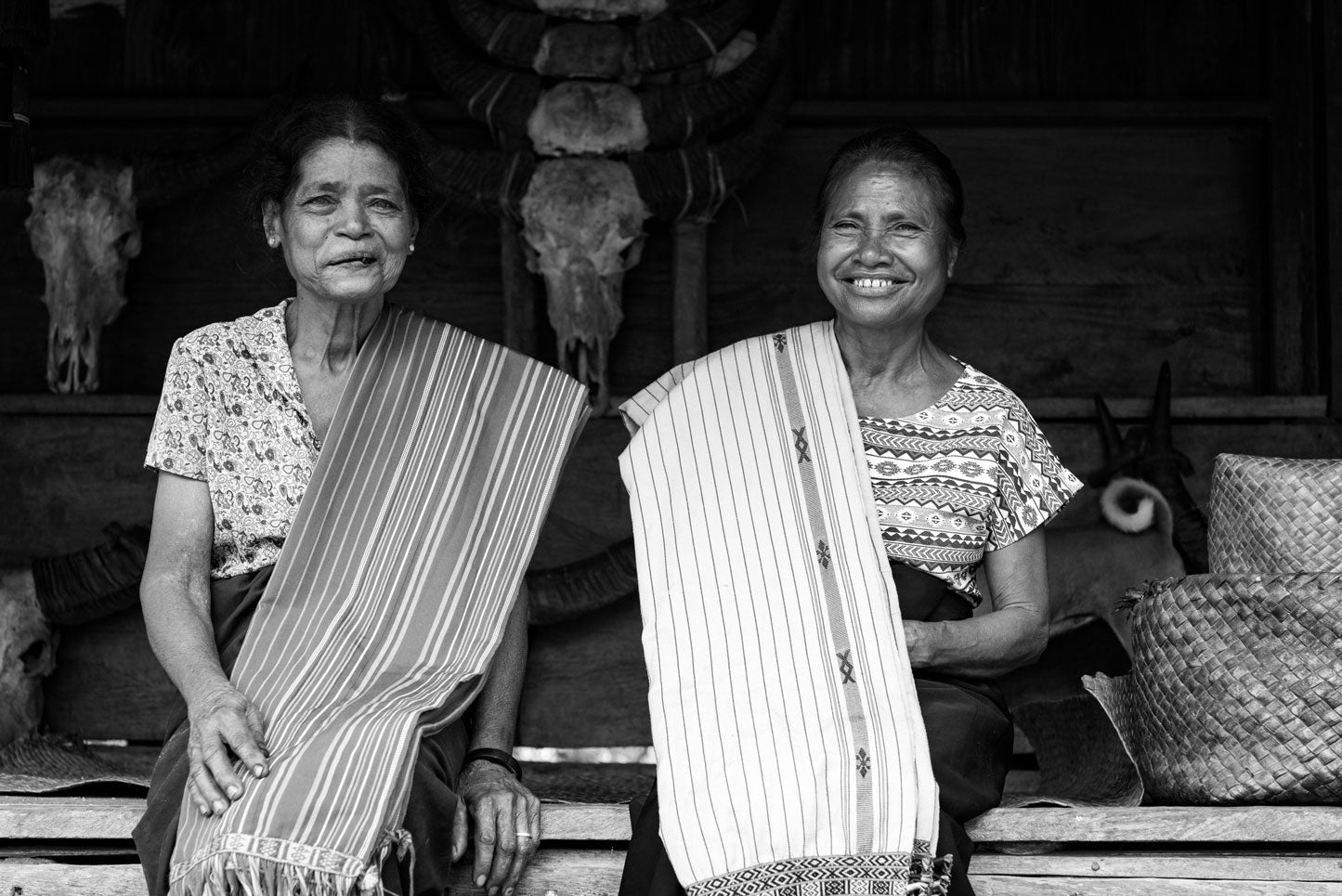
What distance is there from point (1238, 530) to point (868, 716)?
1.03 m

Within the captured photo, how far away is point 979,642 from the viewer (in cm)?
314

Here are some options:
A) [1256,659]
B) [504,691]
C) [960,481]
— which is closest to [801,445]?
[960,481]

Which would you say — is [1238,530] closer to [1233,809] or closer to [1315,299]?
[1233,809]

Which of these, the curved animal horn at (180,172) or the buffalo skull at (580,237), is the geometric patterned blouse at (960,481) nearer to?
the buffalo skull at (580,237)

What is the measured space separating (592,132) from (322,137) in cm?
152

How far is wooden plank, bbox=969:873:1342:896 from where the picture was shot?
10.0 feet

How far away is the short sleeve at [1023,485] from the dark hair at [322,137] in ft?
4.17

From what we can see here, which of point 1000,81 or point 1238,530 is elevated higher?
point 1000,81

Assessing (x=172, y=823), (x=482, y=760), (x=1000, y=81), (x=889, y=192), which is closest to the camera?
(x=172, y=823)

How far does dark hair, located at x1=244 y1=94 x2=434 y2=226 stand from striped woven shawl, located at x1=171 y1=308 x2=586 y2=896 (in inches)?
12.7

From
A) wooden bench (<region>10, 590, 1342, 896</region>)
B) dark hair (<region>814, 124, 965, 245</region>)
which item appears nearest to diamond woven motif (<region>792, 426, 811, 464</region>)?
dark hair (<region>814, 124, 965, 245</region>)

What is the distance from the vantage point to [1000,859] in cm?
309

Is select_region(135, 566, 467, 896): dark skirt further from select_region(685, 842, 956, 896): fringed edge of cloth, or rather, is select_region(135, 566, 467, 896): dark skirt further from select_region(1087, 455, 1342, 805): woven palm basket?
select_region(1087, 455, 1342, 805): woven palm basket

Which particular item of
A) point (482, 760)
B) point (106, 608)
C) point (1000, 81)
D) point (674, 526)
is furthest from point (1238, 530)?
point (106, 608)
